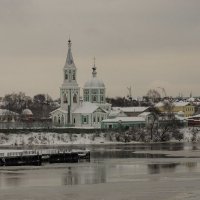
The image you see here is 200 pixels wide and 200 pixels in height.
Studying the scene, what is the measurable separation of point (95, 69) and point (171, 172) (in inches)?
4521

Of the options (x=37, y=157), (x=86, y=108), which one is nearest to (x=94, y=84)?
(x=86, y=108)

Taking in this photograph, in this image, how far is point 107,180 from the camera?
6378 cm

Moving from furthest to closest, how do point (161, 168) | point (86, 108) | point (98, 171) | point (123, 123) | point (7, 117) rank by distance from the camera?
point (7, 117) → point (123, 123) → point (86, 108) → point (161, 168) → point (98, 171)

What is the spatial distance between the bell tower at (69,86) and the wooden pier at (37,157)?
7407 cm

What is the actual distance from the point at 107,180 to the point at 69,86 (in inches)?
4137

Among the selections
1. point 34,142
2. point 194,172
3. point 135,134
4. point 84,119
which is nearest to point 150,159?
point 194,172

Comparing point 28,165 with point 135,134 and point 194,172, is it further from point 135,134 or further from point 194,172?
point 135,134

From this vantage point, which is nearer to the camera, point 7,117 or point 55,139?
point 55,139

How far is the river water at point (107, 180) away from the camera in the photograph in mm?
53766

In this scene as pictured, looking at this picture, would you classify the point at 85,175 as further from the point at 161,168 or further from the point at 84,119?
the point at 84,119

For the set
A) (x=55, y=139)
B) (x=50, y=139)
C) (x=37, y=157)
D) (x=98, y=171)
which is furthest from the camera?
(x=55, y=139)

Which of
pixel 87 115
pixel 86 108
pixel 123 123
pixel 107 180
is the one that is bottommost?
pixel 107 180

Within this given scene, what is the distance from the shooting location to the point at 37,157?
8775 centimetres

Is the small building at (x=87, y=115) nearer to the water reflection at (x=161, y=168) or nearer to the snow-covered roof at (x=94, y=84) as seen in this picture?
the snow-covered roof at (x=94, y=84)
